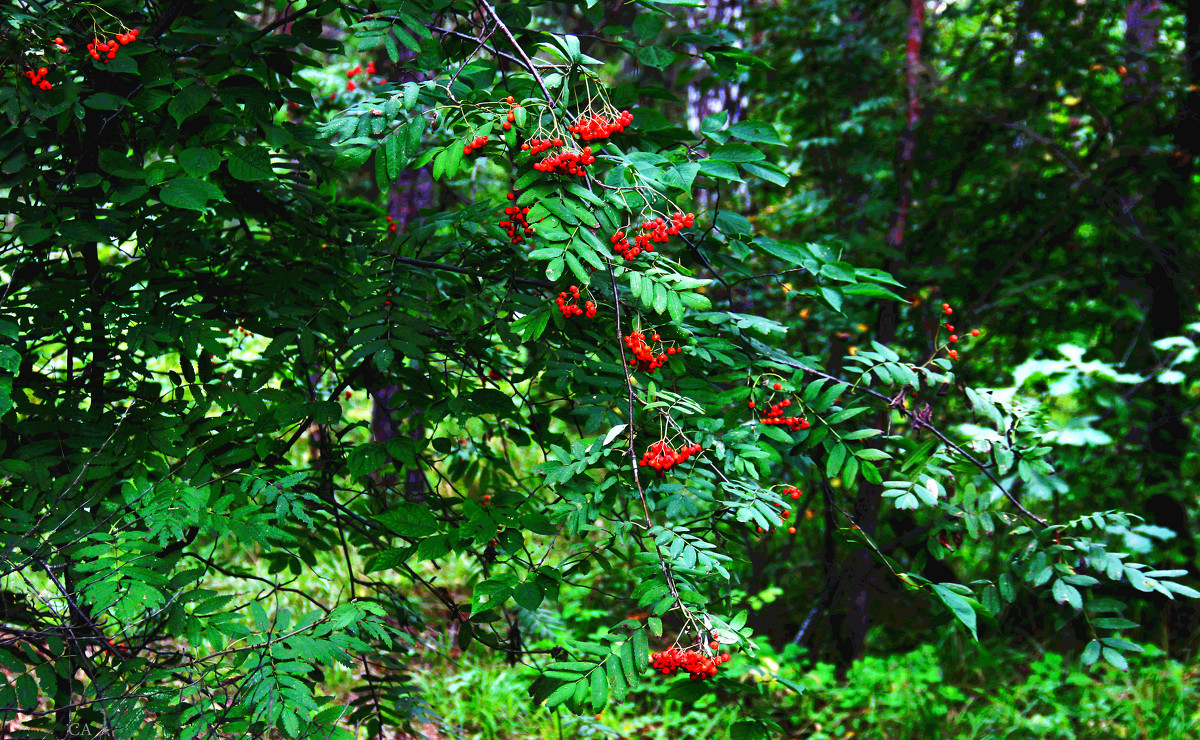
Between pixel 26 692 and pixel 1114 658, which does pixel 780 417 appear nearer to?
pixel 1114 658

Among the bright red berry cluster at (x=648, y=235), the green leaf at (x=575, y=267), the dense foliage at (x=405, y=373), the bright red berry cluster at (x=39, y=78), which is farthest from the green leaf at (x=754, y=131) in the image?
the bright red berry cluster at (x=39, y=78)

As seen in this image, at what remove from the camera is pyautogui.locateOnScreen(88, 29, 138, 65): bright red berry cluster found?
1.63 metres

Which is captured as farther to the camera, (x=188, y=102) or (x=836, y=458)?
(x=836, y=458)

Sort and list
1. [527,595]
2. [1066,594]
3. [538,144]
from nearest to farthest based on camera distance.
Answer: [538,144] → [527,595] → [1066,594]

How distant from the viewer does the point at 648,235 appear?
144 cm

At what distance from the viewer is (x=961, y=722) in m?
4.02

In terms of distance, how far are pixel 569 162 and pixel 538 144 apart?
63 mm

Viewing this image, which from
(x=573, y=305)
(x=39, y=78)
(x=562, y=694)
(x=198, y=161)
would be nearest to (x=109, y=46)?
(x=39, y=78)

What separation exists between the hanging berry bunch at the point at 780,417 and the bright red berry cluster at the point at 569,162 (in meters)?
0.67

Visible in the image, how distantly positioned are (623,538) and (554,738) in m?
2.73

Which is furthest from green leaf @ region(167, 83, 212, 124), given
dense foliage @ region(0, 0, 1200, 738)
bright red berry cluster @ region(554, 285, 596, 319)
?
bright red berry cluster @ region(554, 285, 596, 319)

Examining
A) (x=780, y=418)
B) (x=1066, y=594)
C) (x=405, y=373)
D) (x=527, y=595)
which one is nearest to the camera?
(x=527, y=595)

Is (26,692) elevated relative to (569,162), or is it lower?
lower

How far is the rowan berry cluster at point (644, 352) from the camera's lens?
1.45 meters
